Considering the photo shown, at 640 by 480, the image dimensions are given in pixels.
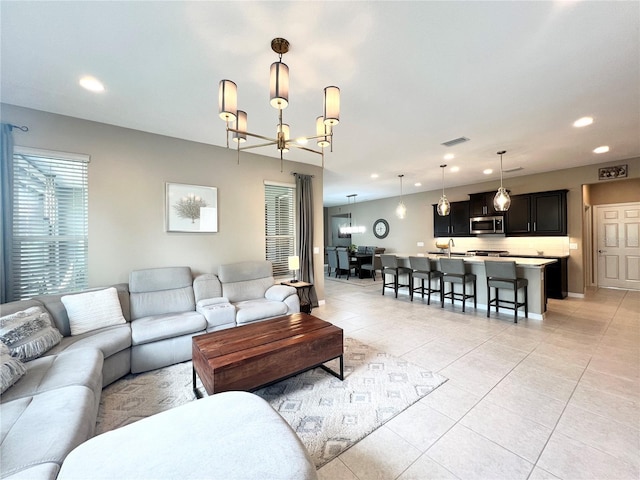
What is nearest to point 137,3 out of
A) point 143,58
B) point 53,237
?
point 143,58

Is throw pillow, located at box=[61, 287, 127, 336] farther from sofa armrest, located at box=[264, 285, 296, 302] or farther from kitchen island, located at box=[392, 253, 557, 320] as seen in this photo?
kitchen island, located at box=[392, 253, 557, 320]

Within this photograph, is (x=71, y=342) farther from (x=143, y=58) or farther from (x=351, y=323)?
(x=351, y=323)

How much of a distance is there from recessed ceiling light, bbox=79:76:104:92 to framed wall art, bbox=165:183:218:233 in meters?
1.31

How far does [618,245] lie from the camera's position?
6113 millimetres

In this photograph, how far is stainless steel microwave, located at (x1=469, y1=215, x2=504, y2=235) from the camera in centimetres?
642

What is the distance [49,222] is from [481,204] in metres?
8.28

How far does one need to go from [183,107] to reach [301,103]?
51.9 inches

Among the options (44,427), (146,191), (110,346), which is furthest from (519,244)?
(44,427)

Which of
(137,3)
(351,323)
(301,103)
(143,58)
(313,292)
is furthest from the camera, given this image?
(313,292)

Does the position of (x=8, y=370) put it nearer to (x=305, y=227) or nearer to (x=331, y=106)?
(x=331, y=106)

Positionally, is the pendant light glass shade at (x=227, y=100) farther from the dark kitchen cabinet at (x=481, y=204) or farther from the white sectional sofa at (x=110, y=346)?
the dark kitchen cabinet at (x=481, y=204)

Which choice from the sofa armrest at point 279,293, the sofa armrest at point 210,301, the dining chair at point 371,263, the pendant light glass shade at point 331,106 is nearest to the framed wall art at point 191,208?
the sofa armrest at point 210,301

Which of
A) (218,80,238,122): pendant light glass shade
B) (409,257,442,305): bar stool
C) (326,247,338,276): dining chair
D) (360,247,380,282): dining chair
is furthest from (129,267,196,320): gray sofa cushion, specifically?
(326,247,338,276): dining chair

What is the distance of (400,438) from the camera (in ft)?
5.78
